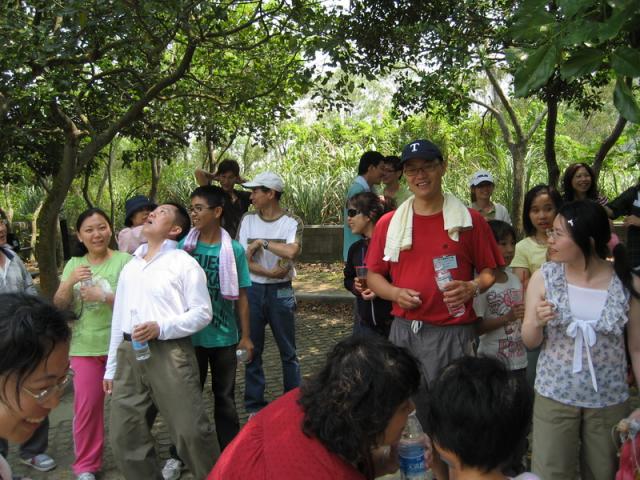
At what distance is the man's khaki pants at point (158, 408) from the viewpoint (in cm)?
322

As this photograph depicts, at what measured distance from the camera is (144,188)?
68.0 feet

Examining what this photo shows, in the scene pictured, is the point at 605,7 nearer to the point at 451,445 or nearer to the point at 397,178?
the point at 451,445

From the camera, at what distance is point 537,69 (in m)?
2.20

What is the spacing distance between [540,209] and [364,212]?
1.22 m

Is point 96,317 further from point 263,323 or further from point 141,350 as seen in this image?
point 263,323

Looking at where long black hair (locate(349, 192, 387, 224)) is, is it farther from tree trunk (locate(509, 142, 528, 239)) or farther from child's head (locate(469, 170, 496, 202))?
tree trunk (locate(509, 142, 528, 239))

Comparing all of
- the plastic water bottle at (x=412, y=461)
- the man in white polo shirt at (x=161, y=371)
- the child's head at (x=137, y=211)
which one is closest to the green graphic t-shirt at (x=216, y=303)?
the man in white polo shirt at (x=161, y=371)

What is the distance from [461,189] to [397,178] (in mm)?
7733

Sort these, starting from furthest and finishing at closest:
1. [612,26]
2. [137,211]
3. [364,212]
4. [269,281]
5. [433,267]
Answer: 1. [269,281]
2. [137,211]
3. [364,212]
4. [433,267]
5. [612,26]

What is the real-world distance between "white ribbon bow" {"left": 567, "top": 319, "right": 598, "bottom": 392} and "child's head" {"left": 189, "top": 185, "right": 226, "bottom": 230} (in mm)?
2250

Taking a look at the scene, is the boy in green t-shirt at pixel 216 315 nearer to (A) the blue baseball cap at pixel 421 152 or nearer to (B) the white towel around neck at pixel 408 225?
(B) the white towel around neck at pixel 408 225

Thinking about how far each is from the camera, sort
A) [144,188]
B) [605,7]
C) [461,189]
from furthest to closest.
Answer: [144,188] < [461,189] < [605,7]

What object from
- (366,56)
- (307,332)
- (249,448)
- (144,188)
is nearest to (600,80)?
(366,56)

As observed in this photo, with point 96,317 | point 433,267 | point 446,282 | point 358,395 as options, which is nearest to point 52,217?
point 96,317
